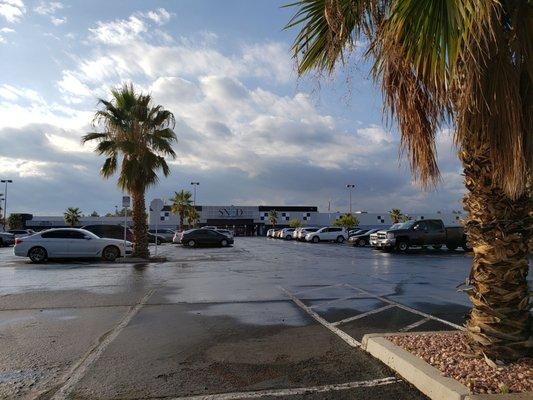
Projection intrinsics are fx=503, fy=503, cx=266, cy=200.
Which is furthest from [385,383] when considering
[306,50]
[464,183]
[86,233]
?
[86,233]

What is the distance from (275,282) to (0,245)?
37.0m

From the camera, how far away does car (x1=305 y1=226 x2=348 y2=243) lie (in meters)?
53.0

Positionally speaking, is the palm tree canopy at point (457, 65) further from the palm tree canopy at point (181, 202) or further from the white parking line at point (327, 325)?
the palm tree canopy at point (181, 202)

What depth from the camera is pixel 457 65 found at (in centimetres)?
462

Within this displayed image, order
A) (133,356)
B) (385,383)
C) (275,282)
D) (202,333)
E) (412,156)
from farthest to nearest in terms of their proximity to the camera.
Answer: (275,282)
(202,333)
(133,356)
(412,156)
(385,383)

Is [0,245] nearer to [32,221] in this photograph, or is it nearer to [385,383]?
[385,383]

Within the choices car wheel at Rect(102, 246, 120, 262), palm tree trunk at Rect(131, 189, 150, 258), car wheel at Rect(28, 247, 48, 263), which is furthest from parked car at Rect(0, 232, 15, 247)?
palm tree trunk at Rect(131, 189, 150, 258)

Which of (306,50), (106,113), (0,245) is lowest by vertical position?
(0,245)

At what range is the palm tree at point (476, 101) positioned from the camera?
14.1 feet

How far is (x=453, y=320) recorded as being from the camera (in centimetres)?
825

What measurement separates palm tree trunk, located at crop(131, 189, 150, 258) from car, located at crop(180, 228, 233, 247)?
648 inches

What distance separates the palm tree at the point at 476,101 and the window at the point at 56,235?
63.4 feet

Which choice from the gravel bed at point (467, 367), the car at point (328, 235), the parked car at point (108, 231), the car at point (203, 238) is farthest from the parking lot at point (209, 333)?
the car at point (328, 235)

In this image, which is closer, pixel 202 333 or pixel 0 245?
pixel 202 333
